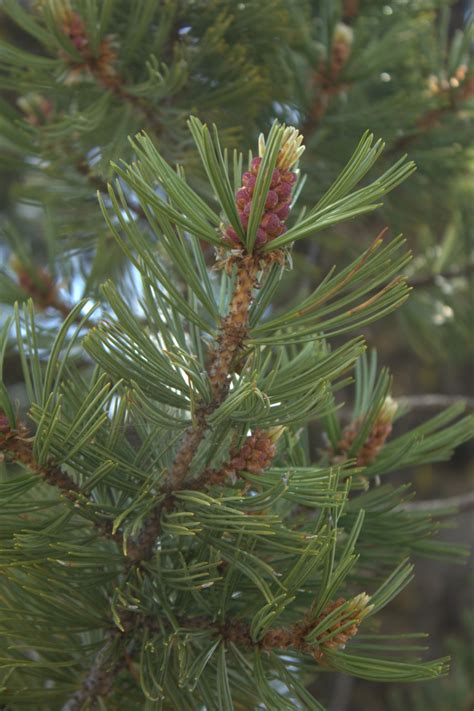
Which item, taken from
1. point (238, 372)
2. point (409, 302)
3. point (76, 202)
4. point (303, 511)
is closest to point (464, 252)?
point (409, 302)

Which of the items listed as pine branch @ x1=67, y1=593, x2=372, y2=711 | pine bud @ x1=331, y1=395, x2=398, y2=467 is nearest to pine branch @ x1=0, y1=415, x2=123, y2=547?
pine branch @ x1=67, y1=593, x2=372, y2=711

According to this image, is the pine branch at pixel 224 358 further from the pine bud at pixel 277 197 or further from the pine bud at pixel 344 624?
the pine bud at pixel 344 624

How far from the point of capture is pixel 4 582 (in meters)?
0.64

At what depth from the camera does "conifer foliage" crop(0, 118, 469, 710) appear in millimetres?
522

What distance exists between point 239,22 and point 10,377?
1.06 metres

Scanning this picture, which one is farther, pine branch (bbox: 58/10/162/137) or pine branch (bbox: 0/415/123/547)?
pine branch (bbox: 58/10/162/137)

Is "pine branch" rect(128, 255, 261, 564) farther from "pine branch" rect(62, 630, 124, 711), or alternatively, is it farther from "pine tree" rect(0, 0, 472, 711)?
"pine branch" rect(62, 630, 124, 711)

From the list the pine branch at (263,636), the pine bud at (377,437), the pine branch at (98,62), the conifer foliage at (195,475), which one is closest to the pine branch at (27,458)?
the conifer foliage at (195,475)

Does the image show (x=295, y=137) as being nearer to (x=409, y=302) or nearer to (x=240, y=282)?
(x=240, y=282)

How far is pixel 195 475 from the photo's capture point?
600 mm

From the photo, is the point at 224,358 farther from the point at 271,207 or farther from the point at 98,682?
the point at 98,682

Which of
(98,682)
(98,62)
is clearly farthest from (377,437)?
(98,62)

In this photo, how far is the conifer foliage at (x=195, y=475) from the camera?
1.71 feet

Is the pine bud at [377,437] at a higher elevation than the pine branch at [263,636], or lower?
higher
